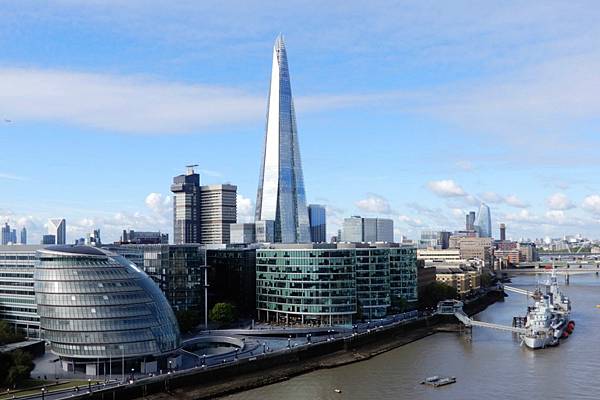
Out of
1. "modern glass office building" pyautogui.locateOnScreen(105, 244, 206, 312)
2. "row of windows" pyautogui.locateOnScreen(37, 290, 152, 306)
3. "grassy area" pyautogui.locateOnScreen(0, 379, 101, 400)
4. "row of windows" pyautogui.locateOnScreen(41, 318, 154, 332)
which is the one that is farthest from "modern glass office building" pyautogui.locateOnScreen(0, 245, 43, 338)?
"grassy area" pyautogui.locateOnScreen(0, 379, 101, 400)

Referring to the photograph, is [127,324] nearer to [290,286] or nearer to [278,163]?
[290,286]

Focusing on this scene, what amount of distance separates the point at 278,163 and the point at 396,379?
10635 centimetres

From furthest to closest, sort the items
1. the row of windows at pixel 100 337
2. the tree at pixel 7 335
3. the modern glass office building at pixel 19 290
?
the modern glass office building at pixel 19 290 < the tree at pixel 7 335 < the row of windows at pixel 100 337

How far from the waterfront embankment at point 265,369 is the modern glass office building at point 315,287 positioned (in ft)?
25.9

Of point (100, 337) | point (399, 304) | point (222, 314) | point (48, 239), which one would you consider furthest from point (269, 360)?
point (48, 239)

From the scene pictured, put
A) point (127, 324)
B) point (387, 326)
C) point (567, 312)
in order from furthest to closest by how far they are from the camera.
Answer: point (567, 312), point (387, 326), point (127, 324)

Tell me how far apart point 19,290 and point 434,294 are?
72022mm

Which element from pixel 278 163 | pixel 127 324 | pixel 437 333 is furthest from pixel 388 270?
pixel 278 163

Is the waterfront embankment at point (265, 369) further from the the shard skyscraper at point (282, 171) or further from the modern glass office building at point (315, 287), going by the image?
the the shard skyscraper at point (282, 171)

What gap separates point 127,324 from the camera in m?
65.1

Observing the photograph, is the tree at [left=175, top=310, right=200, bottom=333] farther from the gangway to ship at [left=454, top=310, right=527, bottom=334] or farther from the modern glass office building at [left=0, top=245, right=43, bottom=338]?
the gangway to ship at [left=454, top=310, right=527, bottom=334]

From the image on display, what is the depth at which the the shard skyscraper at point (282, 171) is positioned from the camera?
17175 centimetres

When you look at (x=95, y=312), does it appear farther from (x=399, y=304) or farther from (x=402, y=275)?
(x=402, y=275)

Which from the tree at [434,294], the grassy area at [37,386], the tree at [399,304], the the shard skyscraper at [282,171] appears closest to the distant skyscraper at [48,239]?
the the shard skyscraper at [282,171]
